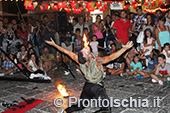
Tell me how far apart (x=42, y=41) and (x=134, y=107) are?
608 cm

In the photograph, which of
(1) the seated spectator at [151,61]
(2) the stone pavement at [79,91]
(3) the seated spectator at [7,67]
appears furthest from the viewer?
(3) the seated spectator at [7,67]

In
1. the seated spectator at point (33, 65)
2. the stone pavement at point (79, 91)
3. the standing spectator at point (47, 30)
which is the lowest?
the stone pavement at point (79, 91)

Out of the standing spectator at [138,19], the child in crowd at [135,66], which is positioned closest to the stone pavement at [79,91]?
the child in crowd at [135,66]

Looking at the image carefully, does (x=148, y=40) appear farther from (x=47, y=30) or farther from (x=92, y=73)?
(x=47, y=30)

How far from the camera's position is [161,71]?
20.1 ft

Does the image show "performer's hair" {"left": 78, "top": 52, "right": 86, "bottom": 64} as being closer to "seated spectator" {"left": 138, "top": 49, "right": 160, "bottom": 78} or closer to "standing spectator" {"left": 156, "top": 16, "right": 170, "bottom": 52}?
"seated spectator" {"left": 138, "top": 49, "right": 160, "bottom": 78}

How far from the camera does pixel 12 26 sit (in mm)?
9445

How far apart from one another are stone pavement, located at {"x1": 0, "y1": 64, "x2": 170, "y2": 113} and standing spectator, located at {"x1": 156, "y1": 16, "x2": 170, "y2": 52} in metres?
1.37

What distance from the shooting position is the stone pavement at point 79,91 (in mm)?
4348

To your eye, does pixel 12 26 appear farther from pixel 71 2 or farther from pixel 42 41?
pixel 71 2

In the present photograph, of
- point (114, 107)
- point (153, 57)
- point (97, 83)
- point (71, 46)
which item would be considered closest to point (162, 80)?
point (153, 57)

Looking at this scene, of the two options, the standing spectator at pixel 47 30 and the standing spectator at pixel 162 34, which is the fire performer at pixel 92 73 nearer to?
the standing spectator at pixel 162 34

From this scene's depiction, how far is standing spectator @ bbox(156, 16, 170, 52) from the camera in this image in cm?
671

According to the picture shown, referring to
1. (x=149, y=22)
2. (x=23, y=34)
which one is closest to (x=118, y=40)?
(x=149, y=22)
